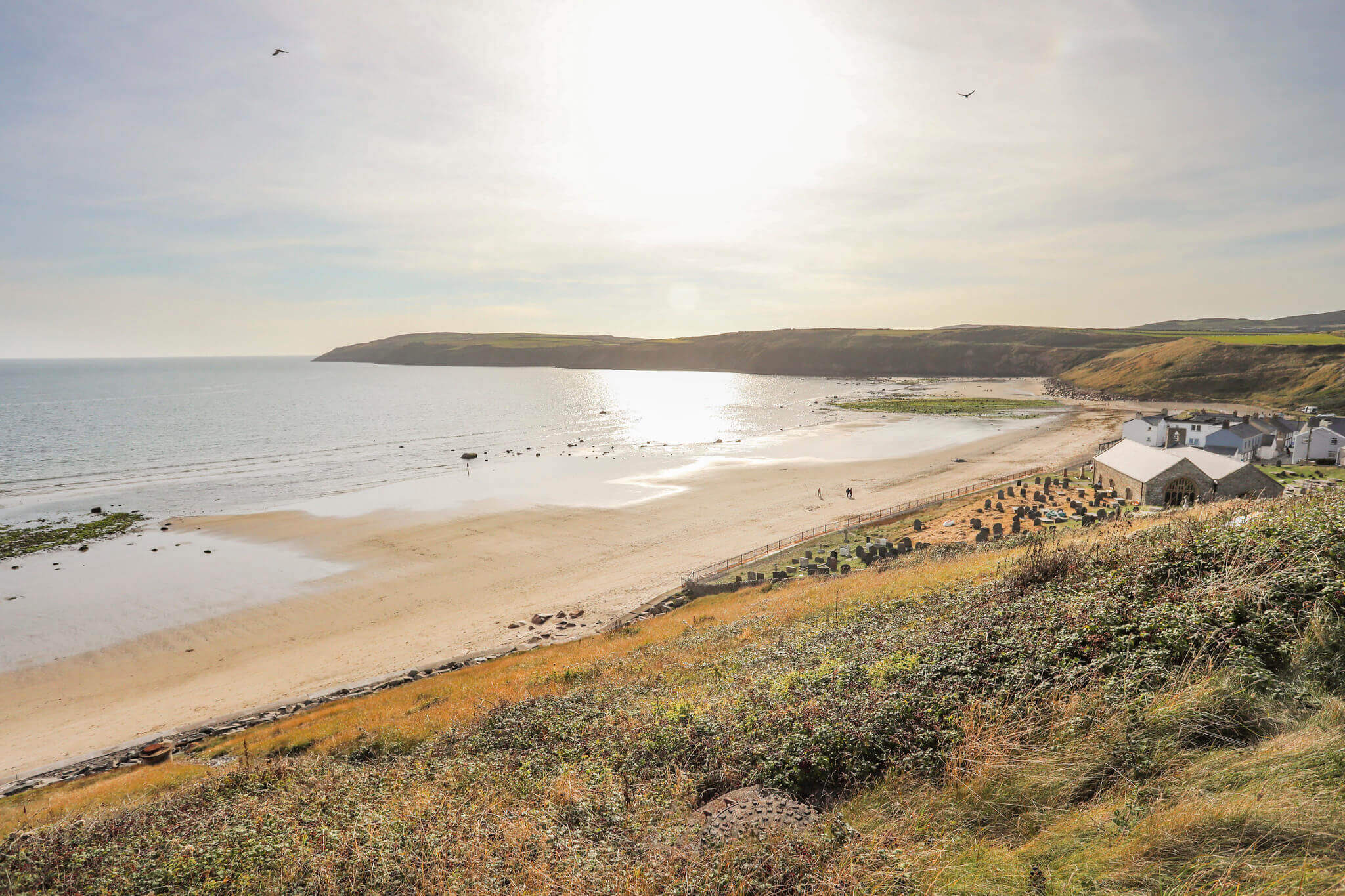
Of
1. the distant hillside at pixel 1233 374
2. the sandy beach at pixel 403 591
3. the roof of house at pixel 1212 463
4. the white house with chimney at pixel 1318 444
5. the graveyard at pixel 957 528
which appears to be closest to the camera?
the sandy beach at pixel 403 591

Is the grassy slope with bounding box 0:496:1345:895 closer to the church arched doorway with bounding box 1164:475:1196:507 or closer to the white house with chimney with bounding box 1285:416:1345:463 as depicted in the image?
the church arched doorway with bounding box 1164:475:1196:507

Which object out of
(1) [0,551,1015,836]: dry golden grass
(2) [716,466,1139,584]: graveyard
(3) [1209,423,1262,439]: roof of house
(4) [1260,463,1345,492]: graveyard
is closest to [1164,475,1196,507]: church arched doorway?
(2) [716,466,1139,584]: graveyard

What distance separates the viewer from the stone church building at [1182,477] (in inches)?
1320

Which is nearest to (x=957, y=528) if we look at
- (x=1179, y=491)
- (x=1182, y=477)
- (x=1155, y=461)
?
(x=1179, y=491)

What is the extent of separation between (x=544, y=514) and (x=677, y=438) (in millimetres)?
45397

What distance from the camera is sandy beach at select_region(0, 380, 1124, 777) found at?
78.1 feet

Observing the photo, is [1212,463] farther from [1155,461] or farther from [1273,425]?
[1273,425]

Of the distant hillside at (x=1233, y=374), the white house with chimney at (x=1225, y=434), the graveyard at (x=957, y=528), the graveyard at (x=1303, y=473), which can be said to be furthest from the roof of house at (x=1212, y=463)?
the distant hillside at (x=1233, y=374)

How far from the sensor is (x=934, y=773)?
7066 millimetres

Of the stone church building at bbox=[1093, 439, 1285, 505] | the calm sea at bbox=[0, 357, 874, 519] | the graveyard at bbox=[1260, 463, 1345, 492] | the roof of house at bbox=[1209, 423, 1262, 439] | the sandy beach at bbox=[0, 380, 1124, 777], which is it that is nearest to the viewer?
the sandy beach at bbox=[0, 380, 1124, 777]

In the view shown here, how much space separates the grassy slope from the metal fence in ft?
69.5

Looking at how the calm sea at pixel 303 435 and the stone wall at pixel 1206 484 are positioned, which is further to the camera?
the calm sea at pixel 303 435

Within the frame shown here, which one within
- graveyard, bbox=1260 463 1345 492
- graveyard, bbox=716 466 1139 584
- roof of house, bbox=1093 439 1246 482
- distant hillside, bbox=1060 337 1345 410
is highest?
distant hillside, bbox=1060 337 1345 410

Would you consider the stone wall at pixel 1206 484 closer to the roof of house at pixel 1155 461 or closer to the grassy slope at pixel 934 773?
the roof of house at pixel 1155 461
